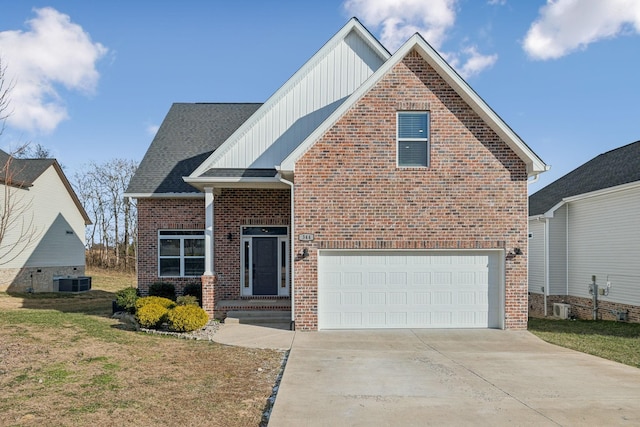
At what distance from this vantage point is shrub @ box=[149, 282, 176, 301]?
605 inches

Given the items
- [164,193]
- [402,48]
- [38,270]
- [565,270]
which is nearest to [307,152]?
[402,48]

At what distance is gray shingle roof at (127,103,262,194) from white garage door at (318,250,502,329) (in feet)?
23.0

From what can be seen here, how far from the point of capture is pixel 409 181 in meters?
12.1

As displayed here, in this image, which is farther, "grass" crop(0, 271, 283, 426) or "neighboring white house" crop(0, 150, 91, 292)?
"neighboring white house" crop(0, 150, 91, 292)

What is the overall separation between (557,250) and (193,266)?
14.7m

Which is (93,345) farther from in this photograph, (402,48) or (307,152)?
(402,48)

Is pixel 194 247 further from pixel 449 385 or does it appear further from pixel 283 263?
pixel 449 385

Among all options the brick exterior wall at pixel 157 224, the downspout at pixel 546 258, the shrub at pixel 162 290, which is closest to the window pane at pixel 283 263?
the brick exterior wall at pixel 157 224

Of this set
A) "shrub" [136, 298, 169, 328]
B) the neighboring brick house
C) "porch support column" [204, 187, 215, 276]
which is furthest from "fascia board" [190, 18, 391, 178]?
"shrub" [136, 298, 169, 328]

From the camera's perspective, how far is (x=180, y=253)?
53.9ft

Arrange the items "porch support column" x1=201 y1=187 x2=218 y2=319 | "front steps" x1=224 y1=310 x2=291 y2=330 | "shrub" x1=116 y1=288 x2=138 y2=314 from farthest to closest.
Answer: "shrub" x1=116 y1=288 x2=138 y2=314, "porch support column" x1=201 y1=187 x2=218 y2=319, "front steps" x1=224 y1=310 x2=291 y2=330

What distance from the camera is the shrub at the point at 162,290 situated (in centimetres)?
1538

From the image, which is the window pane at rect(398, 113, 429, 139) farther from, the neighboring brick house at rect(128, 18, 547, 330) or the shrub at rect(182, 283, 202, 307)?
the shrub at rect(182, 283, 202, 307)

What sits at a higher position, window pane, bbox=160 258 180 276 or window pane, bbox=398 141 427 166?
window pane, bbox=398 141 427 166
